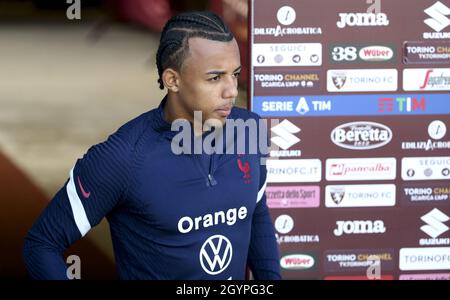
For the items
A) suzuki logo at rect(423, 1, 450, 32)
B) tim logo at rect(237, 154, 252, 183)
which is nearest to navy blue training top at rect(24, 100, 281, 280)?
tim logo at rect(237, 154, 252, 183)

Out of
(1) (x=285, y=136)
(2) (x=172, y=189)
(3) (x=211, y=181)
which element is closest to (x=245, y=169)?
(3) (x=211, y=181)

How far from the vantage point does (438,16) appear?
453cm

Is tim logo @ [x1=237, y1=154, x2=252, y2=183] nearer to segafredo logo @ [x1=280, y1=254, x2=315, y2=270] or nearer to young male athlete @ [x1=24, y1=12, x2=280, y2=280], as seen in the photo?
young male athlete @ [x1=24, y1=12, x2=280, y2=280]

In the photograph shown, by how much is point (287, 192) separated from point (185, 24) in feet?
6.62

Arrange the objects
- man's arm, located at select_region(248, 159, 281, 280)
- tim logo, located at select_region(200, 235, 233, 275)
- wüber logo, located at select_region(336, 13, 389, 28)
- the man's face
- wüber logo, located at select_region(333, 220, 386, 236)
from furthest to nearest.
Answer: wüber logo, located at select_region(333, 220, 386, 236)
wüber logo, located at select_region(336, 13, 389, 28)
man's arm, located at select_region(248, 159, 281, 280)
tim logo, located at select_region(200, 235, 233, 275)
the man's face

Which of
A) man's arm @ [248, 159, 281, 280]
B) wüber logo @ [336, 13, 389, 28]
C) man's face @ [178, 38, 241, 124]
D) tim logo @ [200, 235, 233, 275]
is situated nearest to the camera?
man's face @ [178, 38, 241, 124]

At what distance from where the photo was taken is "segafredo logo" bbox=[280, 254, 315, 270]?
4668 mm

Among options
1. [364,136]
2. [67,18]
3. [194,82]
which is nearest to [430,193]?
[364,136]

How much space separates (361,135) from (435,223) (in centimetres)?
61

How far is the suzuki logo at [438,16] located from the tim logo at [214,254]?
7.12ft

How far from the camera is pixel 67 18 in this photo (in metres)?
4.36

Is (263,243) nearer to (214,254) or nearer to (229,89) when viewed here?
(214,254)

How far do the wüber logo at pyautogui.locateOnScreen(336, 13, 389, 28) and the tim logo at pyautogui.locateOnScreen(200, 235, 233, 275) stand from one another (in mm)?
1968

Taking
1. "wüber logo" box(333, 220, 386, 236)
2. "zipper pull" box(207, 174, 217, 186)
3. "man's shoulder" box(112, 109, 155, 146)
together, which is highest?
"man's shoulder" box(112, 109, 155, 146)
